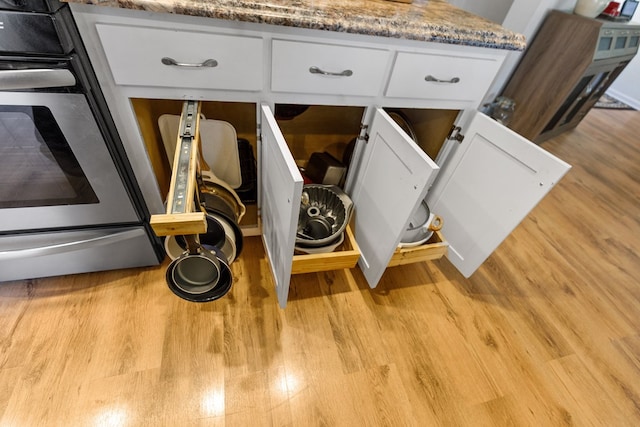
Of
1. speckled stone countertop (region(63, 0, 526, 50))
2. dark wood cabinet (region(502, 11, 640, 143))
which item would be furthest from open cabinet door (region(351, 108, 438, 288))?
dark wood cabinet (region(502, 11, 640, 143))

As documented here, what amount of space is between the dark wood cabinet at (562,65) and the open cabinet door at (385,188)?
1.71 metres

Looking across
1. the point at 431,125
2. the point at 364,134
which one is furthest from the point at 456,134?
the point at 364,134

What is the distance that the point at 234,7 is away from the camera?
712 mm

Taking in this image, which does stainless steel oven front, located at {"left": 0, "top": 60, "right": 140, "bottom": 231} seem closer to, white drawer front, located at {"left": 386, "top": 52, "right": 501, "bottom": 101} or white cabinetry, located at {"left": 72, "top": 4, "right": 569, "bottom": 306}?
white cabinetry, located at {"left": 72, "top": 4, "right": 569, "bottom": 306}

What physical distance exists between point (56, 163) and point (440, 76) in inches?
46.3

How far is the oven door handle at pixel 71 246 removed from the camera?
2.98 ft

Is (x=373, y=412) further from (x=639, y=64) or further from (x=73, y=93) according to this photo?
(x=639, y=64)

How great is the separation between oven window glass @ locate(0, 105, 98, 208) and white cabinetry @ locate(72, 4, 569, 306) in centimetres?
16

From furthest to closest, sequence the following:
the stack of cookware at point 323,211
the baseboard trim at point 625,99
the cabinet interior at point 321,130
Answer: the baseboard trim at point 625,99
the cabinet interior at point 321,130
the stack of cookware at point 323,211

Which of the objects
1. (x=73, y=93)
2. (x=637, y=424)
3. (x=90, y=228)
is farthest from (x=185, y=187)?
(x=637, y=424)

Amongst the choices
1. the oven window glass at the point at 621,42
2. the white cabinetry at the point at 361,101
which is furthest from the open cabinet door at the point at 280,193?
the oven window glass at the point at 621,42

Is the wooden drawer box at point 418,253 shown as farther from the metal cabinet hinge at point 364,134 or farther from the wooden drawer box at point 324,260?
the metal cabinet hinge at point 364,134

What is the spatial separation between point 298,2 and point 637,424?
70.5 inches

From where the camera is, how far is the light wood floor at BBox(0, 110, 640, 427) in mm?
924
